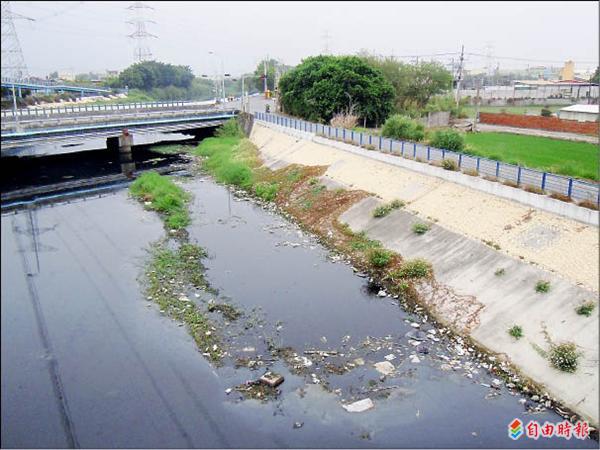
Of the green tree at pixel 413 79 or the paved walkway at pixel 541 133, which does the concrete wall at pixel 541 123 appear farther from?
the green tree at pixel 413 79

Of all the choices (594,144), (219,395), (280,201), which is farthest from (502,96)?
(219,395)

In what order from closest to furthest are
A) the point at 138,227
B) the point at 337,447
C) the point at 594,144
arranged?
1. the point at 337,447
2. the point at 138,227
3. the point at 594,144

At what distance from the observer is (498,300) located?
17797mm

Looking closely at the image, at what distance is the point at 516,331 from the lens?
52.8 ft

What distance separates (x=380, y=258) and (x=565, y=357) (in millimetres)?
9088

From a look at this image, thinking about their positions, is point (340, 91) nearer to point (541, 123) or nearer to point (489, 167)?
point (541, 123)

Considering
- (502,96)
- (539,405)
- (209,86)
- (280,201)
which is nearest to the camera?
(539,405)

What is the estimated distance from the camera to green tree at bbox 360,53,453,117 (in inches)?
2337

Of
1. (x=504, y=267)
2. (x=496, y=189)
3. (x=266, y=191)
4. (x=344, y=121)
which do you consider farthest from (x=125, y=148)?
(x=504, y=267)

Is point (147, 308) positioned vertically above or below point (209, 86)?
below

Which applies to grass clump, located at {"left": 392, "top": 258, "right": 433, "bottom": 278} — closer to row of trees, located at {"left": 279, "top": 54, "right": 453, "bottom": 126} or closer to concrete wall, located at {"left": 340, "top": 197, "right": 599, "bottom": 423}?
concrete wall, located at {"left": 340, "top": 197, "right": 599, "bottom": 423}

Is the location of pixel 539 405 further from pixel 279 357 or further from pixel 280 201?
pixel 280 201

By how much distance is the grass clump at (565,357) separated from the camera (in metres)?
14.3

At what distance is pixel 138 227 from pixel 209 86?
370 feet
